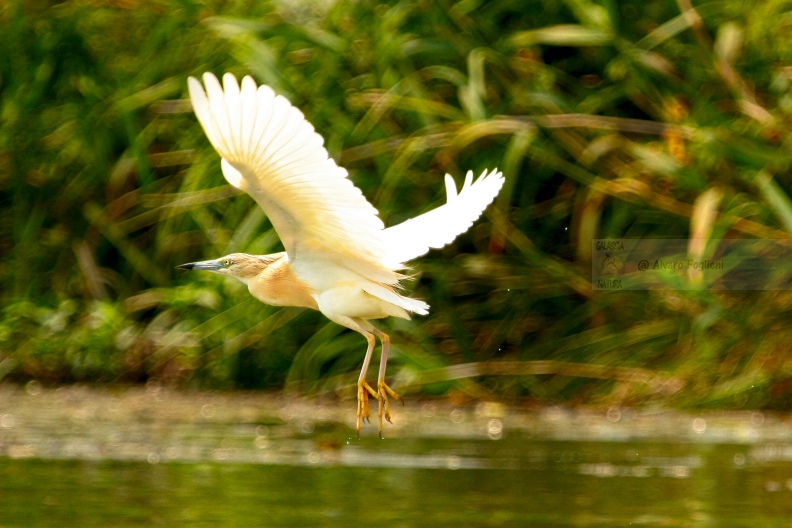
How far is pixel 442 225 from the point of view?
4.48 meters

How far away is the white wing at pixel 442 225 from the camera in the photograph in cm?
420

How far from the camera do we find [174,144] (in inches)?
289

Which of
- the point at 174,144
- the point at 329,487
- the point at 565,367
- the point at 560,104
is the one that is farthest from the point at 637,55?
the point at 329,487

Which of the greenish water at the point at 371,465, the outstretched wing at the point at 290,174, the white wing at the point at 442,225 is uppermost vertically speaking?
the white wing at the point at 442,225

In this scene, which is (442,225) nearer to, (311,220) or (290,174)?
(311,220)

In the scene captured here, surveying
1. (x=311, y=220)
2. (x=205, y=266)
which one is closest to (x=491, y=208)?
(x=205, y=266)

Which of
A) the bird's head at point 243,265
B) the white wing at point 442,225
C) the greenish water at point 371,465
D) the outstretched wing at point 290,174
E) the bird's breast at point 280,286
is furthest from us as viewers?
the bird's head at point 243,265

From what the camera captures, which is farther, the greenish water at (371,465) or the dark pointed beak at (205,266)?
the dark pointed beak at (205,266)

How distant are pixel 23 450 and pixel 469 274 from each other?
2.22 meters

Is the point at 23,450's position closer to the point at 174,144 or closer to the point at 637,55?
the point at 174,144

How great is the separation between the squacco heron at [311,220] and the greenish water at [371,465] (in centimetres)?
38

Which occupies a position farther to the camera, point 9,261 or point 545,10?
point 9,261

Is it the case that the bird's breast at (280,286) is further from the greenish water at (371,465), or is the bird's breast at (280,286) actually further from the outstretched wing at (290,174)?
the greenish water at (371,465)

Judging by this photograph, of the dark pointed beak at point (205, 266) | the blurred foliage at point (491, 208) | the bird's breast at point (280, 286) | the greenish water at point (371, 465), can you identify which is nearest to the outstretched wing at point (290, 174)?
the bird's breast at point (280, 286)
